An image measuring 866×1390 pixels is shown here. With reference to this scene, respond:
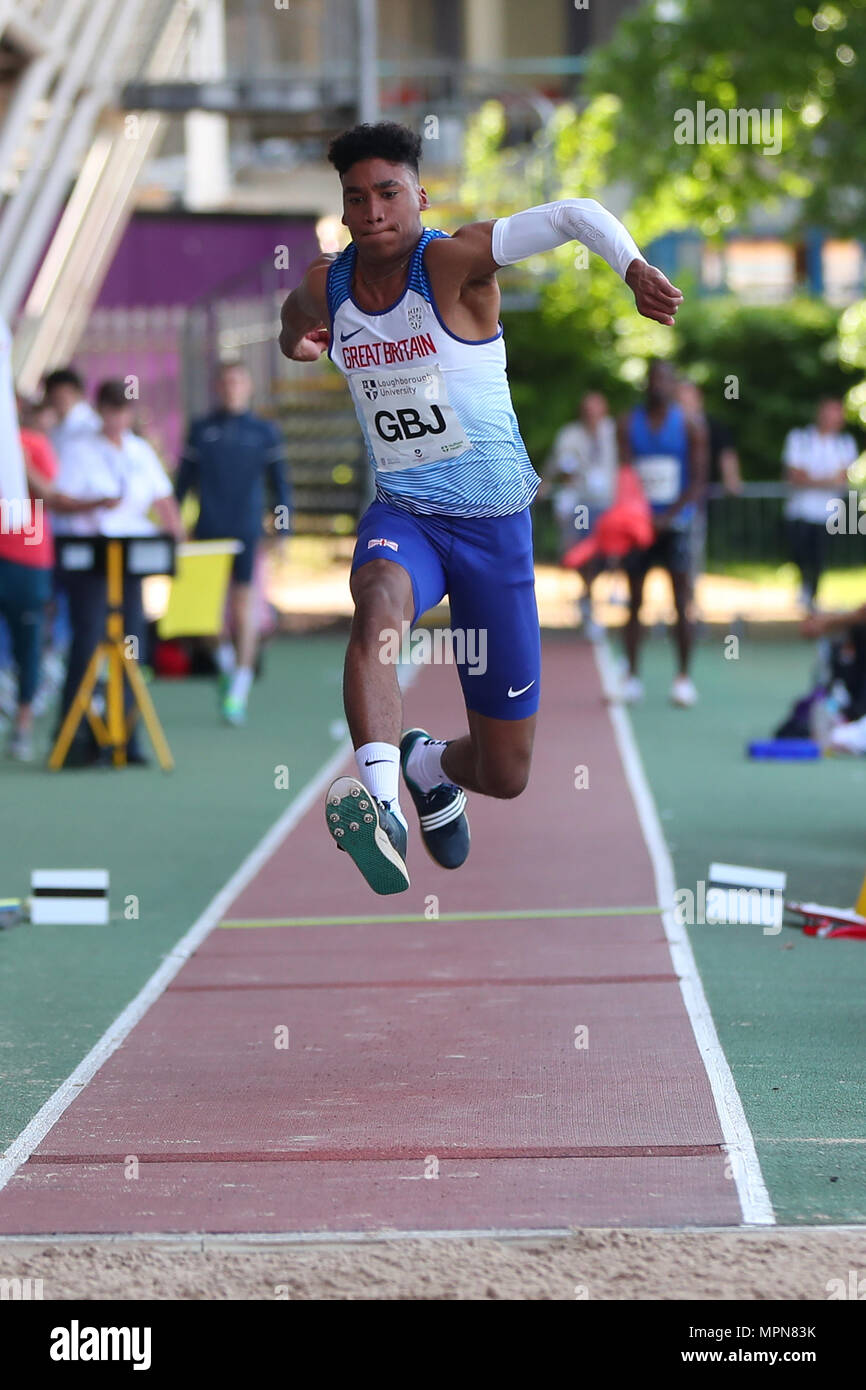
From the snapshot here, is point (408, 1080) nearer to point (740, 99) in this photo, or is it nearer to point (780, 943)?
point (780, 943)

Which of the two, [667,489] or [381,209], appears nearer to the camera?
[381,209]

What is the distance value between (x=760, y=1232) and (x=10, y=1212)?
170cm

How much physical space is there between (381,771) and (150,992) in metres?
1.83

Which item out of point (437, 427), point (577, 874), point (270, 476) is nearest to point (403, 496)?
point (437, 427)

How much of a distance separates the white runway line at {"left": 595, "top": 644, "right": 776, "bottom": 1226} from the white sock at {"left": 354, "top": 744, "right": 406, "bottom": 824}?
1174 mm

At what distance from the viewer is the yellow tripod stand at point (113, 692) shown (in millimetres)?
12164

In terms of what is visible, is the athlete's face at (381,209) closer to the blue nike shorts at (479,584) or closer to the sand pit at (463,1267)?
the blue nike shorts at (479,584)

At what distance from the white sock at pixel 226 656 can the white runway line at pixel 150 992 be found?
13.9ft

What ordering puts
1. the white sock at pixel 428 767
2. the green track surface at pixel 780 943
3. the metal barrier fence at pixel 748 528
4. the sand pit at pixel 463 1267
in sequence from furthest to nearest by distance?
the metal barrier fence at pixel 748 528 → the white sock at pixel 428 767 → the green track surface at pixel 780 943 → the sand pit at pixel 463 1267

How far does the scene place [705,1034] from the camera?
6.12m

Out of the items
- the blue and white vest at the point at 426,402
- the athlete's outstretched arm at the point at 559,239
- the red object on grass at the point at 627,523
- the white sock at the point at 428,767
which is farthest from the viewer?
the red object on grass at the point at 627,523

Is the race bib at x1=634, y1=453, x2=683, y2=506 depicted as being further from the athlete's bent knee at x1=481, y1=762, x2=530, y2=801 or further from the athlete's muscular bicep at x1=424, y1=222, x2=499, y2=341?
the athlete's muscular bicep at x1=424, y1=222, x2=499, y2=341


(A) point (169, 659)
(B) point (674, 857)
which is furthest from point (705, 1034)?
(A) point (169, 659)

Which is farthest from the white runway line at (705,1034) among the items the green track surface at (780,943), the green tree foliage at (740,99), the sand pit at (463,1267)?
the green tree foliage at (740,99)
